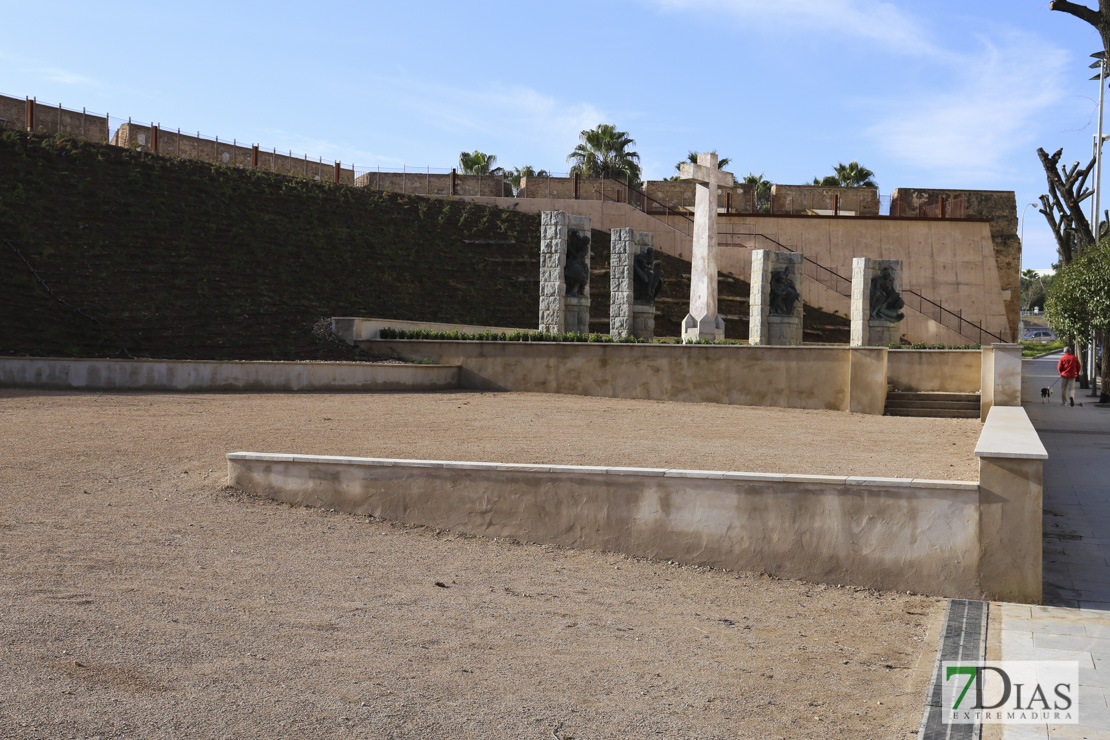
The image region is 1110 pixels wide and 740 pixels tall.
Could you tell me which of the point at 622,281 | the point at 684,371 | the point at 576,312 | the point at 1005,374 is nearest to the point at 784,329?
the point at 622,281

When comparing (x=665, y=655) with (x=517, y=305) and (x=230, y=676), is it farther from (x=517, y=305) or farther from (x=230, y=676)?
(x=517, y=305)

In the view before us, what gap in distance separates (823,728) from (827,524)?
2702mm

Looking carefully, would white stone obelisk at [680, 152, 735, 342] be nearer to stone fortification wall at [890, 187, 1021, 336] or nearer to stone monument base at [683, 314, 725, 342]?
stone monument base at [683, 314, 725, 342]

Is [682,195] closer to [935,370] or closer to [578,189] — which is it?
[578,189]

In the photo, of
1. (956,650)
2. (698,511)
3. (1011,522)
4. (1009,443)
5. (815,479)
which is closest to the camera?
(956,650)

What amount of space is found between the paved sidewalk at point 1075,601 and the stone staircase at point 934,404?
15.1 ft

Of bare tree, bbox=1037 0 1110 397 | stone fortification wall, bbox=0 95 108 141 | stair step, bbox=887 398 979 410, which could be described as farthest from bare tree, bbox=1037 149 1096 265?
stone fortification wall, bbox=0 95 108 141

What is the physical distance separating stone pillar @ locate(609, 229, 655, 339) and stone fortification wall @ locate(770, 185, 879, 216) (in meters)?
21.7

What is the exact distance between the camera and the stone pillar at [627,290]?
2562 cm

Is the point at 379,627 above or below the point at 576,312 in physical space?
below

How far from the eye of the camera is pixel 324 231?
33.3m

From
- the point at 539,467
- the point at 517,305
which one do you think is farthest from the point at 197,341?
the point at 539,467

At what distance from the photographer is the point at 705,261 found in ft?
81.1

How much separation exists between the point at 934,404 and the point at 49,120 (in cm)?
3225
